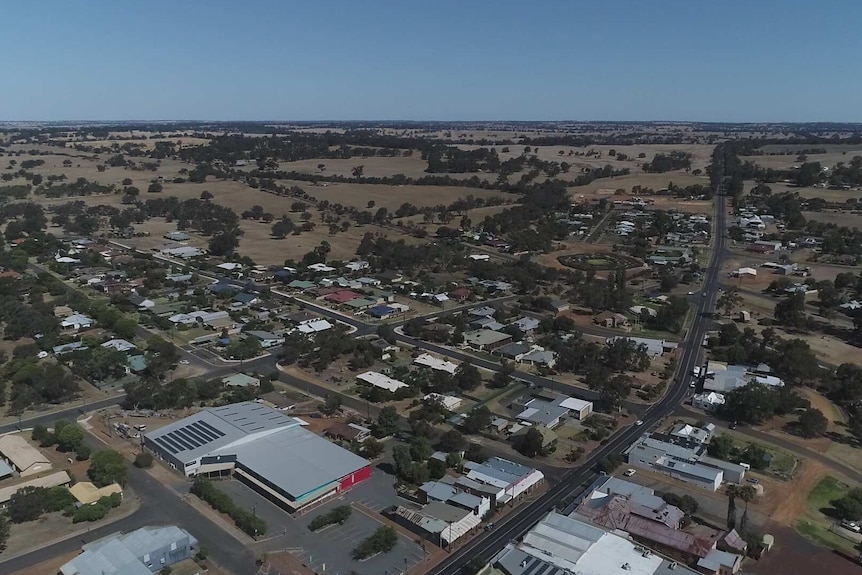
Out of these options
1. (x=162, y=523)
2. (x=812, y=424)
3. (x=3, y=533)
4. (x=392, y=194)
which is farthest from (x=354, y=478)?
(x=392, y=194)

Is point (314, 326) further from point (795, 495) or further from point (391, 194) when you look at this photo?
point (391, 194)

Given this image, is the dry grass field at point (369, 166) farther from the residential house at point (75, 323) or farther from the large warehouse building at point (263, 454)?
the large warehouse building at point (263, 454)

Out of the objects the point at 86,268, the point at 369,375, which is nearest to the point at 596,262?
the point at 369,375

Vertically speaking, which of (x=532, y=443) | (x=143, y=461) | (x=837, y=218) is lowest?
(x=143, y=461)

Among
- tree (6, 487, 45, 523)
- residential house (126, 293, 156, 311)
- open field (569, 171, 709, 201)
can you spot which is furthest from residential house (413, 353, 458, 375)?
open field (569, 171, 709, 201)

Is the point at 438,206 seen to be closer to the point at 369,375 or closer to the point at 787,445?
the point at 369,375

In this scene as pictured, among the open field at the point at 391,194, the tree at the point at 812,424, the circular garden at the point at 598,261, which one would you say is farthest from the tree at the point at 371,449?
the open field at the point at 391,194

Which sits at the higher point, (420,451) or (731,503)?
(420,451)
